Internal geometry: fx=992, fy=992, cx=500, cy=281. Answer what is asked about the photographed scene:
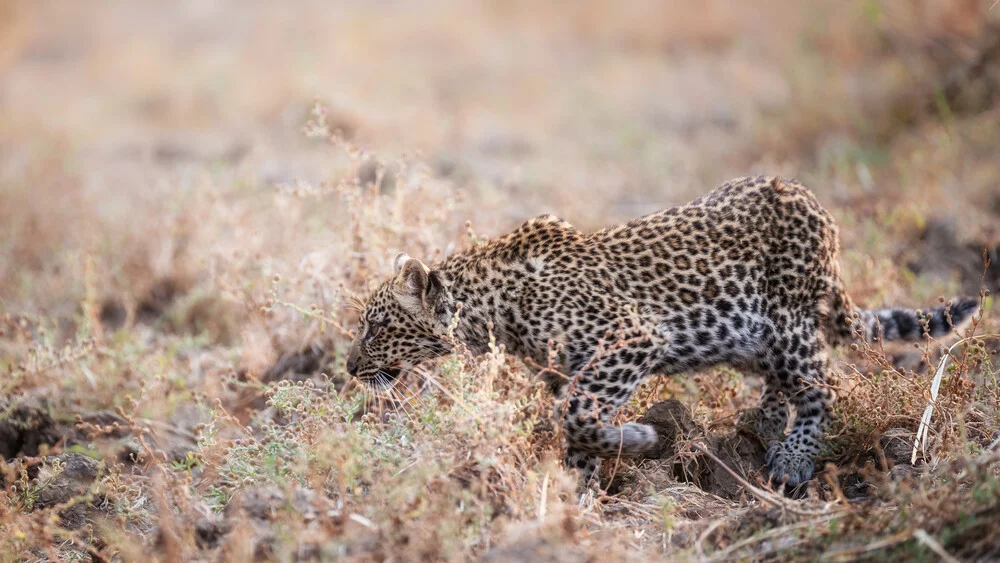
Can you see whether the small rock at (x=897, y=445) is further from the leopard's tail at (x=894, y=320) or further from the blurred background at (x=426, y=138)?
the blurred background at (x=426, y=138)

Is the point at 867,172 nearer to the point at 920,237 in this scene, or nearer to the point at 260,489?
the point at 920,237

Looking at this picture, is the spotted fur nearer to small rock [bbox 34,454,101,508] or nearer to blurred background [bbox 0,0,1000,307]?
blurred background [bbox 0,0,1000,307]

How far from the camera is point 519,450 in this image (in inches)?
200

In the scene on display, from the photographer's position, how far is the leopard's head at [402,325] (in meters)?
5.73

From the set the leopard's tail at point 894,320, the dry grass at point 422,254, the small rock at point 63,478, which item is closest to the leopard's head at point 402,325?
the dry grass at point 422,254

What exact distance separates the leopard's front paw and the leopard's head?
6.59 feet

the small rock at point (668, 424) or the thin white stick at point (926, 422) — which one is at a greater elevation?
the thin white stick at point (926, 422)

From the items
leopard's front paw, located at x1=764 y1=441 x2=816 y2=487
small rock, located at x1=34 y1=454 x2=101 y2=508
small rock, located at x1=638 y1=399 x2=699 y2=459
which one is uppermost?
small rock, located at x1=638 y1=399 x2=699 y2=459

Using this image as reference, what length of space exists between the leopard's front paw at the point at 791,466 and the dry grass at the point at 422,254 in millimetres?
119

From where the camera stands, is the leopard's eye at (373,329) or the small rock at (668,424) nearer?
the small rock at (668,424)

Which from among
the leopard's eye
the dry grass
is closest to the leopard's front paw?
the dry grass

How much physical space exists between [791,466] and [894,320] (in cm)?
122

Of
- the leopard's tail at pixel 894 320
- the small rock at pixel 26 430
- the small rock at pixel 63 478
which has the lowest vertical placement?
the small rock at pixel 26 430

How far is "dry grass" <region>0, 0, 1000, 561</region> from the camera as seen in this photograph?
14.7 feet
